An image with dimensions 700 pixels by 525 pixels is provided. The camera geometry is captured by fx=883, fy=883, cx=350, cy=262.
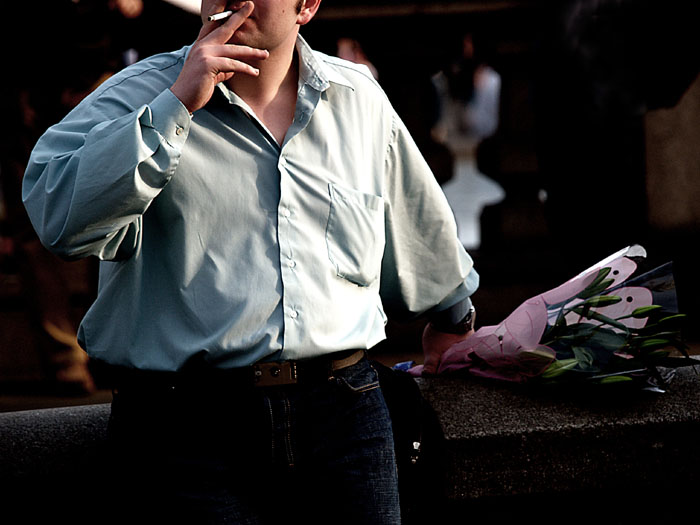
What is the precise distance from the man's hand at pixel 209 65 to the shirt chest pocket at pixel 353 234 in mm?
333

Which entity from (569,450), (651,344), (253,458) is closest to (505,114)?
(651,344)

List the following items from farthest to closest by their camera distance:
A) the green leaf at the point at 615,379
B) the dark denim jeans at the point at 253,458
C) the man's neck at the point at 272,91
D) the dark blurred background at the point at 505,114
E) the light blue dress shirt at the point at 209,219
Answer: the dark blurred background at the point at 505,114 → the green leaf at the point at 615,379 → the man's neck at the point at 272,91 → the dark denim jeans at the point at 253,458 → the light blue dress shirt at the point at 209,219

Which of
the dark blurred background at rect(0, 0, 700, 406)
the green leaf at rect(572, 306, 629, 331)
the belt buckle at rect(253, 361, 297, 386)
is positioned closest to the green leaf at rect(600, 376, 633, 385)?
the green leaf at rect(572, 306, 629, 331)

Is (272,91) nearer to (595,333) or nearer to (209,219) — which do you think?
(209,219)

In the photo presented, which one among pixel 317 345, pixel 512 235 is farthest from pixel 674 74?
pixel 317 345

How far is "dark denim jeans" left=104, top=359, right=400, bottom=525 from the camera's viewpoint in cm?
164

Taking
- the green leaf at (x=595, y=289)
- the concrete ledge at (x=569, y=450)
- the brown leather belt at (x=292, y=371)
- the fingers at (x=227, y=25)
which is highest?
the fingers at (x=227, y=25)

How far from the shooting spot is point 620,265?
229 centimetres

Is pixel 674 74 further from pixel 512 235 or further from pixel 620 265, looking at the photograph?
pixel 620 265

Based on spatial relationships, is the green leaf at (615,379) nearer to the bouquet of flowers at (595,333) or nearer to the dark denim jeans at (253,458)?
the bouquet of flowers at (595,333)

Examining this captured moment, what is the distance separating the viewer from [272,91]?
5.94 ft

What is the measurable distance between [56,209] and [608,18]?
4811 millimetres

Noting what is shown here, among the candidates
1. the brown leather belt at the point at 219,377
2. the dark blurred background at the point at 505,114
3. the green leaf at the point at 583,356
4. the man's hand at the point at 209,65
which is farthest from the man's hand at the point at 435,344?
the dark blurred background at the point at 505,114

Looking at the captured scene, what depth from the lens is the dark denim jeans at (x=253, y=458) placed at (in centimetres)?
164
